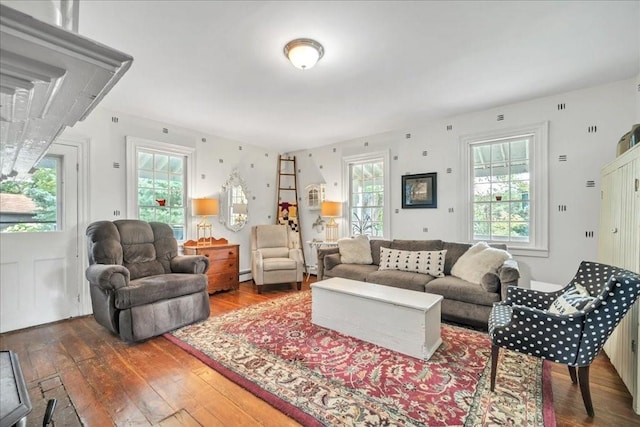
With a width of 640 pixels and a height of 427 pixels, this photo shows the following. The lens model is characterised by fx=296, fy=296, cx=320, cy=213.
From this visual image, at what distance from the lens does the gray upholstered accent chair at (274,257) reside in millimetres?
4291

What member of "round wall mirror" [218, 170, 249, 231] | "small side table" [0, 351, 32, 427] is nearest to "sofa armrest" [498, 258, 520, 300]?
"small side table" [0, 351, 32, 427]

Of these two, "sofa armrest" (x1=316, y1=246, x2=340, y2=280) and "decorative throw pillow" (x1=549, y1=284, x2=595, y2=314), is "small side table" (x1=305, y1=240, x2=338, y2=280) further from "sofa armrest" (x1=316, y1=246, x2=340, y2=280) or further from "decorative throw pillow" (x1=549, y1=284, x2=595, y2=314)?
"decorative throw pillow" (x1=549, y1=284, x2=595, y2=314)

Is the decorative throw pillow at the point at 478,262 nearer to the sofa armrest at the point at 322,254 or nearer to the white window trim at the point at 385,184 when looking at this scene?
the white window trim at the point at 385,184

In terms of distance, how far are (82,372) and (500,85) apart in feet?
14.4

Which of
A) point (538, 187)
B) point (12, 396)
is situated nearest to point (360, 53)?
point (538, 187)

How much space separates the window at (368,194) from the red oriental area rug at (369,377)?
80.6 inches

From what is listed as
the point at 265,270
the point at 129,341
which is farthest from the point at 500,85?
the point at 129,341

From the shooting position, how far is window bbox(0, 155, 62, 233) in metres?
2.99

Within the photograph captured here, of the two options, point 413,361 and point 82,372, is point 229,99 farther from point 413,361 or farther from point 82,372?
point 413,361

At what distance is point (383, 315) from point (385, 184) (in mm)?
2470

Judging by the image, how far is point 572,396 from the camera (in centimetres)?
189

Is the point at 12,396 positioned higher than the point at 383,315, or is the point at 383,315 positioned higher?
the point at 12,396

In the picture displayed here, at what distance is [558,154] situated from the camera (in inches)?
127

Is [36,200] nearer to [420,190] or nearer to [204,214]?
[204,214]
